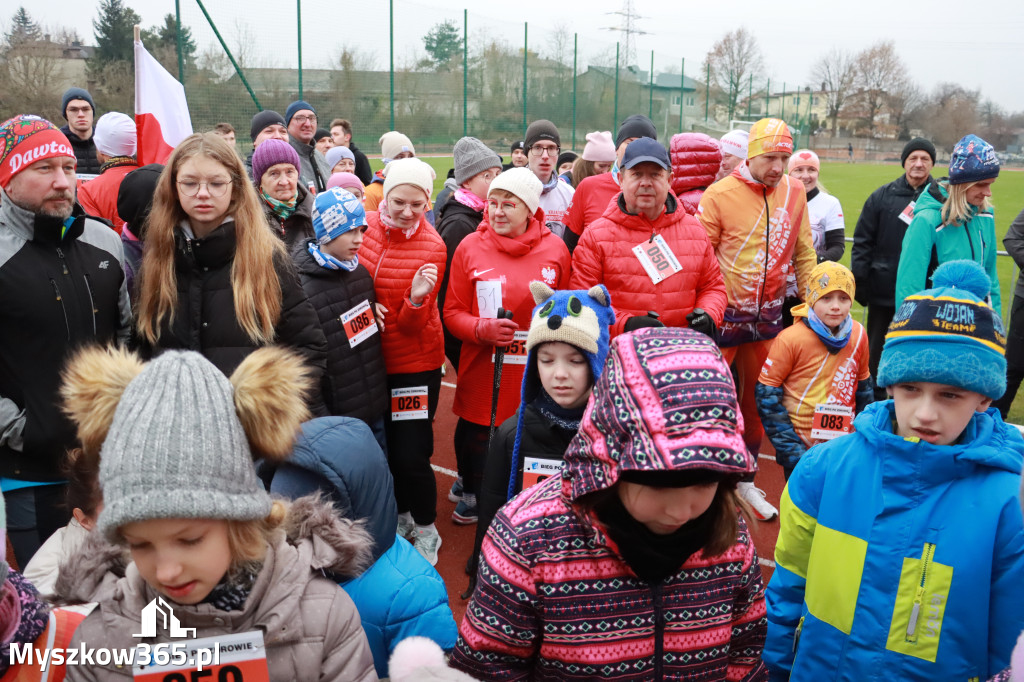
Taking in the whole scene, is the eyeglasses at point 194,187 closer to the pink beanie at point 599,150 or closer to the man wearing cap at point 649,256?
the man wearing cap at point 649,256

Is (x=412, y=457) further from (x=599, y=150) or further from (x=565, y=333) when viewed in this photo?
(x=599, y=150)

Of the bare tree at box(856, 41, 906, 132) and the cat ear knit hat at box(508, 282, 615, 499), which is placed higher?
the bare tree at box(856, 41, 906, 132)

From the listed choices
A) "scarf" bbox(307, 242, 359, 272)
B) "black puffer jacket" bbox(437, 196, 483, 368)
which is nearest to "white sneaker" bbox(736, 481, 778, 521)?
"black puffer jacket" bbox(437, 196, 483, 368)

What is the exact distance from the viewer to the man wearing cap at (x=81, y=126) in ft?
22.9

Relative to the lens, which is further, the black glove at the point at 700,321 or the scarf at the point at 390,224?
the scarf at the point at 390,224

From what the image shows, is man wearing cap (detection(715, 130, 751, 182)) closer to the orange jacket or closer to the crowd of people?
the orange jacket

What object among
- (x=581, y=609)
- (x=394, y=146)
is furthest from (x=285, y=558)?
(x=394, y=146)

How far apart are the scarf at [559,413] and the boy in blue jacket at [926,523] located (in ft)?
2.84

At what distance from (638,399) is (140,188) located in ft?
10.8

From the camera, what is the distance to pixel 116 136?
5359mm

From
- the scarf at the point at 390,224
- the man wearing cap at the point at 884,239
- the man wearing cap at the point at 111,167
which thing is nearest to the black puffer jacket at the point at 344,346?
the scarf at the point at 390,224

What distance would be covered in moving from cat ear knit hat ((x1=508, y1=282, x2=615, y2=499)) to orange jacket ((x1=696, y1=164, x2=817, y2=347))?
7.06 ft

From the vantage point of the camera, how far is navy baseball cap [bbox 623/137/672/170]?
4199 millimetres

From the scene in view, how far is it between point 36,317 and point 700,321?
10.2ft
